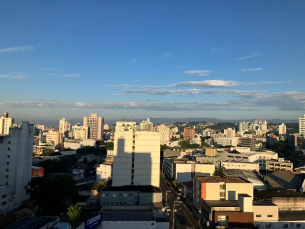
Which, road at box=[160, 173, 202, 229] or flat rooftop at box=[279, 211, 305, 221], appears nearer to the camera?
flat rooftop at box=[279, 211, 305, 221]

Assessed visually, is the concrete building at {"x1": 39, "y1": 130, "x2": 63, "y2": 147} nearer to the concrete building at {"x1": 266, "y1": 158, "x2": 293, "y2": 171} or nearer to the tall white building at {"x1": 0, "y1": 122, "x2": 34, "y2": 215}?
the tall white building at {"x1": 0, "y1": 122, "x2": 34, "y2": 215}

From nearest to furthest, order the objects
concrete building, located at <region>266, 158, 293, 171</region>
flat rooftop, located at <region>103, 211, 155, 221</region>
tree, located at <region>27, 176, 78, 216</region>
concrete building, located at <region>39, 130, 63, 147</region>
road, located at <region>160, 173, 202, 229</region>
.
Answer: flat rooftop, located at <region>103, 211, 155, 221</region> < road, located at <region>160, 173, 202, 229</region> < tree, located at <region>27, 176, 78, 216</region> < concrete building, located at <region>266, 158, 293, 171</region> < concrete building, located at <region>39, 130, 63, 147</region>

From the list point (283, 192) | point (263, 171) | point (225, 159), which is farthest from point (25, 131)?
point (263, 171)

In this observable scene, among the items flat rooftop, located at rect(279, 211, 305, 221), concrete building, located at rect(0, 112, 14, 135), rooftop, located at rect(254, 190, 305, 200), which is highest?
concrete building, located at rect(0, 112, 14, 135)

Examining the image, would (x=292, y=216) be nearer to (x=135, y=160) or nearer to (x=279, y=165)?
(x=135, y=160)

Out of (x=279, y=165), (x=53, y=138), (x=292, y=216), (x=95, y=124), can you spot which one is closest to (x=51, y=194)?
(x=292, y=216)

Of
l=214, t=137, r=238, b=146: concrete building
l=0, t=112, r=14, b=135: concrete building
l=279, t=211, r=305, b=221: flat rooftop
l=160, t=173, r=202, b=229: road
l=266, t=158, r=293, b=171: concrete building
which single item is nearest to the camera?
l=279, t=211, r=305, b=221: flat rooftop

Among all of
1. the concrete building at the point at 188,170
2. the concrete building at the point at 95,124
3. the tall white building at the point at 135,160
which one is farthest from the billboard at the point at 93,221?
the concrete building at the point at 95,124

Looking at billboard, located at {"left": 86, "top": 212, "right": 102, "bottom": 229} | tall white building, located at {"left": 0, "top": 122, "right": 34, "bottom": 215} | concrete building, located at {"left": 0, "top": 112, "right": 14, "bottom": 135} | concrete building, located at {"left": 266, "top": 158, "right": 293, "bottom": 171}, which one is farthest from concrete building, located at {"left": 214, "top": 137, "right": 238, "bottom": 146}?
billboard, located at {"left": 86, "top": 212, "right": 102, "bottom": 229}
